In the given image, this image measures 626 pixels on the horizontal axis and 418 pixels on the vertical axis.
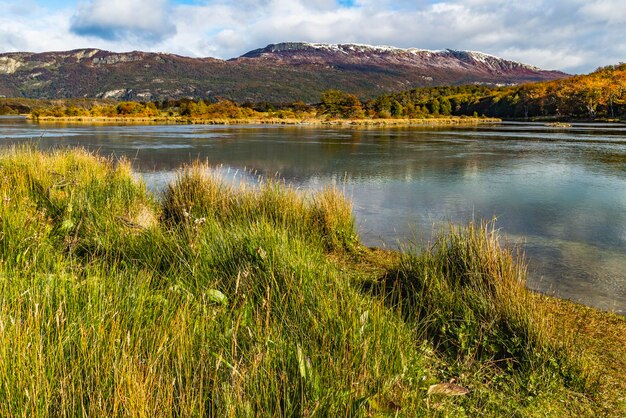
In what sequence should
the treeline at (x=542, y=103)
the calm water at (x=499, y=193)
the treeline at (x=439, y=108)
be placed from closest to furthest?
the calm water at (x=499, y=193) → the treeline at (x=439, y=108) → the treeline at (x=542, y=103)

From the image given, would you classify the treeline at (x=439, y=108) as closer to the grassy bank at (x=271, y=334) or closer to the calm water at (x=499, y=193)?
the calm water at (x=499, y=193)

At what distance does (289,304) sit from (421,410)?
117 centimetres

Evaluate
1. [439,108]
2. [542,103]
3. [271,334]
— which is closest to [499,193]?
[271,334]

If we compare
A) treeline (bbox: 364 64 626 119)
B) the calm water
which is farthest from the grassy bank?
treeline (bbox: 364 64 626 119)

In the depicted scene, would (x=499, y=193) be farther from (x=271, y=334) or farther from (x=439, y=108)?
(x=439, y=108)

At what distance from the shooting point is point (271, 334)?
8.04 feet

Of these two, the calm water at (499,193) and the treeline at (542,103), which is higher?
the treeline at (542,103)

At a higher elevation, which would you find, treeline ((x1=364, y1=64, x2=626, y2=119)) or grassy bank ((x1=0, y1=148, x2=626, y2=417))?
treeline ((x1=364, y1=64, x2=626, y2=119))

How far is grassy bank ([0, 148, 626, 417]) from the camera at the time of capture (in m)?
1.85

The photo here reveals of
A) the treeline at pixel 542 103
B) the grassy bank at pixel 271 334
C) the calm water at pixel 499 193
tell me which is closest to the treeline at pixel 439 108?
the treeline at pixel 542 103

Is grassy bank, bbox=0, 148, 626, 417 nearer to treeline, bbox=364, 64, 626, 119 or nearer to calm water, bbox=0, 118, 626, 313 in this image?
calm water, bbox=0, 118, 626, 313

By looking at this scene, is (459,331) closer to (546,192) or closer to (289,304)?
(289,304)

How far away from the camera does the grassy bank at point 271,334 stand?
1.85 meters

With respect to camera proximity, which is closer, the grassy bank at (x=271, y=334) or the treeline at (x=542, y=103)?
the grassy bank at (x=271, y=334)
